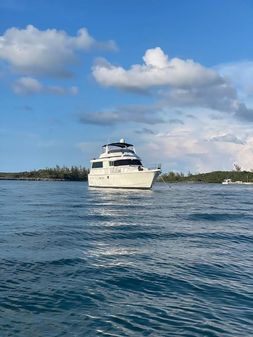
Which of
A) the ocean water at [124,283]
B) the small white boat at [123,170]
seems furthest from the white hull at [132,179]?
the ocean water at [124,283]

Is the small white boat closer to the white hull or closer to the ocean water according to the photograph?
the white hull

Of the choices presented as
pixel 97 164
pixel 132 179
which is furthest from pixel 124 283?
pixel 97 164

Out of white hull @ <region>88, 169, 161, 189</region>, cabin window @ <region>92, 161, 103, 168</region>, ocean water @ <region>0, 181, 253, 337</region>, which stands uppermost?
cabin window @ <region>92, 161, 103, 168</region>

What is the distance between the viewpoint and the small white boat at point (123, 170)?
76.0 metres

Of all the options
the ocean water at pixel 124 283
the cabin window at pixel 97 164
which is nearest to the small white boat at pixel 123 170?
the cabin window at pixel 97 164

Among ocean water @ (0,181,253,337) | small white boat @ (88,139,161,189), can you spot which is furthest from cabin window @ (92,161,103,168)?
ocean water @ (0,181,253,337)

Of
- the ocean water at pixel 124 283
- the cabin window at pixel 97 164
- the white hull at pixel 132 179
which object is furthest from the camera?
the cabin window at pixel 97 164

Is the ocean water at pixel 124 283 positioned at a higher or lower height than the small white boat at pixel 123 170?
lower

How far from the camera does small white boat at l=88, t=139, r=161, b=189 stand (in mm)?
76000

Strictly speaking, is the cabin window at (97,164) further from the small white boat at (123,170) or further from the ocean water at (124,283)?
the ocean water at (124,283)

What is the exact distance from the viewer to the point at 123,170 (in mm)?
78688

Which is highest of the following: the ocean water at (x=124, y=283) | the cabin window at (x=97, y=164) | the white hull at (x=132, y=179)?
the cabin window at (x=97, y=164)

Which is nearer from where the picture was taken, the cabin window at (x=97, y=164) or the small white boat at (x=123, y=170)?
the small white boat at (x=123, y=170)

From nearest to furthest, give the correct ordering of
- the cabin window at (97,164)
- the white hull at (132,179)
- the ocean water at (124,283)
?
1. the ocean water at (124,283)
2. the white hull at (132,179)
3. the cabin window at (97,164)
